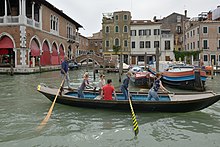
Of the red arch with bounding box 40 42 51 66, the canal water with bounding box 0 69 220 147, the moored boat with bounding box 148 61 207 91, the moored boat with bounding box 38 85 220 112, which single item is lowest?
the canal water with bounding box 0 69 220 147

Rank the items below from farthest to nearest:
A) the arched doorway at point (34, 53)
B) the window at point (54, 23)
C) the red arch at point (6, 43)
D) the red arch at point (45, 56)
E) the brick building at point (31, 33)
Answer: the window at point (54, 23) → the red arch at point (45, 56) → the arched doorway at point (34, 53) → the red arch at point (6, 43) → the brick building at point (31, 33)

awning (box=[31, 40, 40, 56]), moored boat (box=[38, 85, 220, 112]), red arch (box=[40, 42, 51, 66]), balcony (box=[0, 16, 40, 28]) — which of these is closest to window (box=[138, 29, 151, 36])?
red arch (box=[40, 42, 51, 66])

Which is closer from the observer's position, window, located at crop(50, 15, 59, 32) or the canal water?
the canal water

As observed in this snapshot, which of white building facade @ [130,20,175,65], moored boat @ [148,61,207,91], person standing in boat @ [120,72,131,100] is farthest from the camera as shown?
white building facade @ [130,20,175,65]

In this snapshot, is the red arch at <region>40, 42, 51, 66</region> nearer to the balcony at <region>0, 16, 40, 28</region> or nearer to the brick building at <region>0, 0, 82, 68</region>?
the brick building at <region>0, 0, 82, 68</region>

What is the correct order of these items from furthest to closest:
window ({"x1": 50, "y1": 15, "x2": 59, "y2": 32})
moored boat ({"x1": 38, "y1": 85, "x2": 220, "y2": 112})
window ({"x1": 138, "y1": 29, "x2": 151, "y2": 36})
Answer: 1. window ({"x1": 138, "y1": 29, "x2": 151, "y2": 36})
2. window ({"x1": 50, "y1": 15, "x2": 59, "y2": 32})
3. moored boat ({"x1": 38, "y1": 85, "x2": 220, "y2": 112})

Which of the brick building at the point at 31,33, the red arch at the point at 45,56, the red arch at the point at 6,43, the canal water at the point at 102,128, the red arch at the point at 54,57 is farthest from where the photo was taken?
the red arch at the point at 54,57

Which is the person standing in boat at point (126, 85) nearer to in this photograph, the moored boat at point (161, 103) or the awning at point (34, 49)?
the moored boat at point (161, 103)

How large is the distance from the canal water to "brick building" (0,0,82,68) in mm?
14789

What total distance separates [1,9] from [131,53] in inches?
750

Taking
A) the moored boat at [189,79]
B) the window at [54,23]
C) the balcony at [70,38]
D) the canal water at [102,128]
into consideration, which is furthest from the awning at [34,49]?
the canal water at [102,128]

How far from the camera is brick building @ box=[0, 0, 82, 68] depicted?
21703 millimetres

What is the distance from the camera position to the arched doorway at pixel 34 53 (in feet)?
76.5

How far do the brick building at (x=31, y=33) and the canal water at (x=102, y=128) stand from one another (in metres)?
14.8
